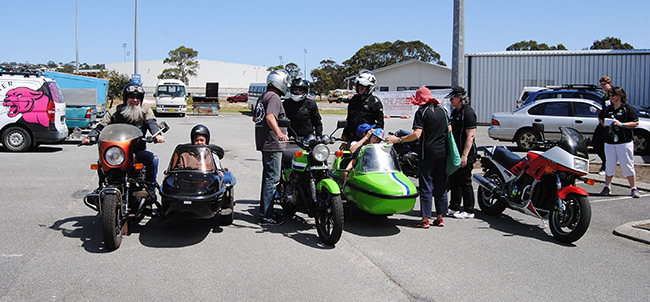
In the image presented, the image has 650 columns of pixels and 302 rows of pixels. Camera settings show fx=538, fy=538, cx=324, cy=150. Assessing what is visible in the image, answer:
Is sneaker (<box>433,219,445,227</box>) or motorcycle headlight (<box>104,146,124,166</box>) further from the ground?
motorcycle headlight (<box>104,146,124,166</box>)

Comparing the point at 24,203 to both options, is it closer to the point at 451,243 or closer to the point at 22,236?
the point at 22,236

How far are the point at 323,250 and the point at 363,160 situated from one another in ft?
4.25

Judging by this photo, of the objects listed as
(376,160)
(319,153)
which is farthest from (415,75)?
(319,153)

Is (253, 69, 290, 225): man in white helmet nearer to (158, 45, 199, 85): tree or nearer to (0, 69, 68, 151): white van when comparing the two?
(0, 69, 68, 151): white van

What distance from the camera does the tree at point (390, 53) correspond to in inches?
3145

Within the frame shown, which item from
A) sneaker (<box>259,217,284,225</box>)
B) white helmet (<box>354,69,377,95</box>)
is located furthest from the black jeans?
sneaker (<box>259,217,284,225</box>)

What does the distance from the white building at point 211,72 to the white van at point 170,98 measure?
2904 inches

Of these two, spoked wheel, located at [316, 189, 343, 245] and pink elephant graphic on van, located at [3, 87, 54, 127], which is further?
pink elephant graphic on van, located at [3, 87, 54, 127]

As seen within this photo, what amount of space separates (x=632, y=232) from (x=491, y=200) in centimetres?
175

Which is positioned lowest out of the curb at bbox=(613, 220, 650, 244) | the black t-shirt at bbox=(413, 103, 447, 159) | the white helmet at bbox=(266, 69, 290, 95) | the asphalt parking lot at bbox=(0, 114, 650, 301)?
the asphalt parking lot at bbox=(0, 114, 650, 301)

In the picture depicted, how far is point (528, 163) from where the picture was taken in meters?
6.77

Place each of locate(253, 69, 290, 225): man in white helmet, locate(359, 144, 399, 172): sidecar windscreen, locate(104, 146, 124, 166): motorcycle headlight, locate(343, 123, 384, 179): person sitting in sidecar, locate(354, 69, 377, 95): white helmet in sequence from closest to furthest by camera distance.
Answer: locate(104, 146, 124, 166): motorcycle headlight < locate(359, 144, 399, 172): sidecar windscreen < locate(253, 69, 290, 225): man in white helmet < locate(343, 123, 384, 179): person sitting in sidecar < locate(354, 69, 377, 95): white helmet

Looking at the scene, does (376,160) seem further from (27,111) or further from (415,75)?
(415,75)

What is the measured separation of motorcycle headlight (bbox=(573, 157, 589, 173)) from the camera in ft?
20.3
